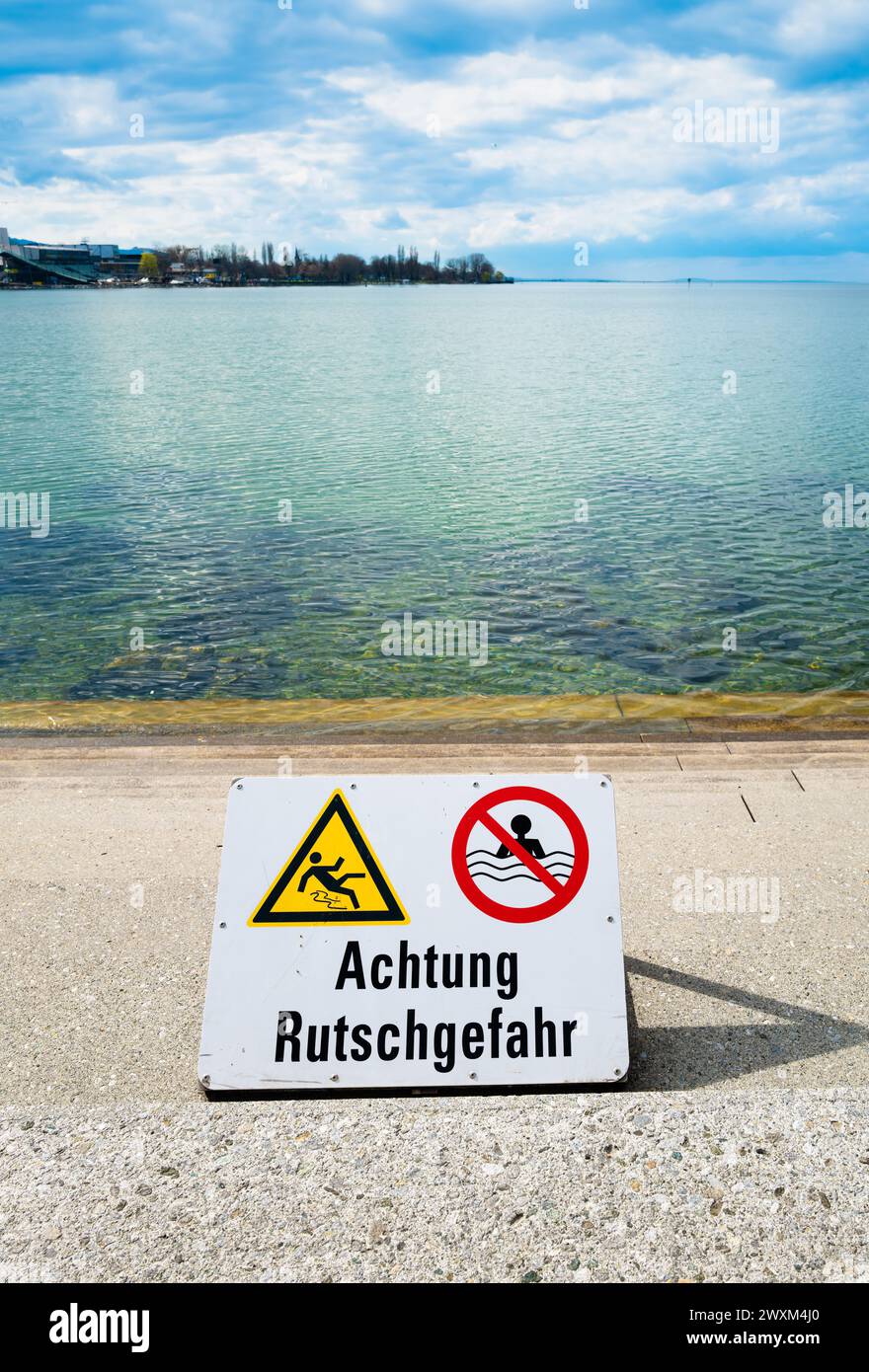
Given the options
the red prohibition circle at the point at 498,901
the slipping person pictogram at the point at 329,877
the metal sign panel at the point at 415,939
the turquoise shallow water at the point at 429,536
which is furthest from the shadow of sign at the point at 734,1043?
the turquoise shallow water at the point at 429,536

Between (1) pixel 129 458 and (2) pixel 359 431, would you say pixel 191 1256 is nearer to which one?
(1) pixel 129 458

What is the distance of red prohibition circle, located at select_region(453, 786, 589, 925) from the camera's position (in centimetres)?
408

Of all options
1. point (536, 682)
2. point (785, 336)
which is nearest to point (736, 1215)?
point (536, 682)

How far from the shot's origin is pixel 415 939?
158 inches

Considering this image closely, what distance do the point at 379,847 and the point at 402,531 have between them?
53.0 ft

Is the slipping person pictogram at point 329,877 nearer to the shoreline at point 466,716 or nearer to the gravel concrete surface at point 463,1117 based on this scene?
the gravel concrete surface at point 463,1117

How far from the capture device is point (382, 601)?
51.0 ft

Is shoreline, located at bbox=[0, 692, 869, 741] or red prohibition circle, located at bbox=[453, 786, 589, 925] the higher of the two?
red prohibition circle, located at bbox=[453, 786, 589, 925]

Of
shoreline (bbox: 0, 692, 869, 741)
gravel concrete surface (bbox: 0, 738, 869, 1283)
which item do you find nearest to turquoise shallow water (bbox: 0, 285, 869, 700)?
shoreline (bbox: 0, 692, 869, 741)

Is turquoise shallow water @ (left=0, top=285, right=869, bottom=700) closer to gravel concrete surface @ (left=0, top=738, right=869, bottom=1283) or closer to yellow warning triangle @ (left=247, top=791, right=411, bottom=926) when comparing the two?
gravel concrete surface @ (left=0, top=738, right=869, bottom=1283)

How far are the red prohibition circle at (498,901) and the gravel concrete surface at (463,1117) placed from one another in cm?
65

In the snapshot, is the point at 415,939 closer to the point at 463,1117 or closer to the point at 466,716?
the point at 463,1117

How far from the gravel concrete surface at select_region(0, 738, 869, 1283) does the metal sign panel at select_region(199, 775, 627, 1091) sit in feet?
0.56

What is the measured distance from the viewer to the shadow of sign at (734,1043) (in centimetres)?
420
